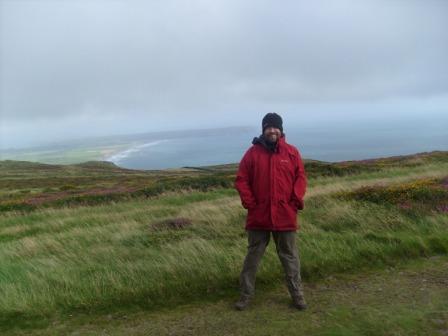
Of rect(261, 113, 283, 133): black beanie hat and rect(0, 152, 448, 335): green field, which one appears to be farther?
rect(261, 113, 283, 133): black beanie hat

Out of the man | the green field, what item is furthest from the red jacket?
the green field

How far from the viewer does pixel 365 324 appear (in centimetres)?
461

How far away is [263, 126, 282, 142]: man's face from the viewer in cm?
525

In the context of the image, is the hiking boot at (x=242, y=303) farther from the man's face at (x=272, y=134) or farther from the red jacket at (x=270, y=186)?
Answer: the man's face at (x=272, y=134)

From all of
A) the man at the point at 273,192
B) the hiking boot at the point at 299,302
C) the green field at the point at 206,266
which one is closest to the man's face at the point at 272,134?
the man at the point at 273,192

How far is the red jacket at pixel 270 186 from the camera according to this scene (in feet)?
17.3

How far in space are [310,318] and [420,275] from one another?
2206mm

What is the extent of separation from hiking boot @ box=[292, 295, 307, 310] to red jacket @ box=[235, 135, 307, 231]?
87cm

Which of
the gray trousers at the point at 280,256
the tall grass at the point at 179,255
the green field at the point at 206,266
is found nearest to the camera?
the green field at the point at 206,266

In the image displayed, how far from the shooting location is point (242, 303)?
17.6 feet

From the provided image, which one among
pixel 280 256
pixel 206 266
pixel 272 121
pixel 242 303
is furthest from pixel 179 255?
pixel 272 121

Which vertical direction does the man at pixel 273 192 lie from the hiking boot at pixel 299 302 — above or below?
above

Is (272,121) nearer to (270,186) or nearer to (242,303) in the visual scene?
(270,186)

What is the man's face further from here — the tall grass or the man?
the tall grass
